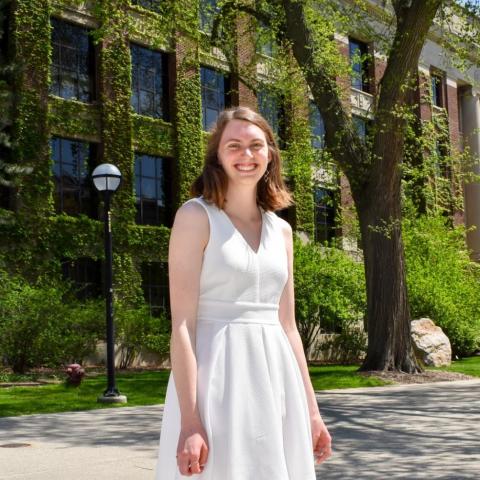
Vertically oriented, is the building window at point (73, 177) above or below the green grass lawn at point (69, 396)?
above

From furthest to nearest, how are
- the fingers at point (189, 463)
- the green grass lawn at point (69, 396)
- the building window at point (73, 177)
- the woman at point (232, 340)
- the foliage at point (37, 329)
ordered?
the building window at point (73, 177), the foliage at point (37, 329), the green grass lawn at point (69, 396), the woman at point (232, 340), the fingers at point (189, 463)

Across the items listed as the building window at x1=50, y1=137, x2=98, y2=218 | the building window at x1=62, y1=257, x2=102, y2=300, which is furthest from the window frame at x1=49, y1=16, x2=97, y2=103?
the building window at x1=62, y1=257, x2=102, y2=300

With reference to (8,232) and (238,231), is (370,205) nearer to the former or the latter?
(8,232)

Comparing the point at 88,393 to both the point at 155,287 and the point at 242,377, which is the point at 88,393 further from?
the point at 155,287

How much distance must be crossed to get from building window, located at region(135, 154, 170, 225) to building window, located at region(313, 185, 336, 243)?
801 cm

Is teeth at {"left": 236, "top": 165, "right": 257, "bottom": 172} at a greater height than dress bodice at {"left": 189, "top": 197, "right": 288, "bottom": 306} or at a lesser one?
greater

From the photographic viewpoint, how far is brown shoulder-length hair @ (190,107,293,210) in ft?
9.89

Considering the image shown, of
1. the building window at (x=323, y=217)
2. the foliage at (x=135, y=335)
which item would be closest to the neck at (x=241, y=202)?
the foliage at (x=135, y=335)

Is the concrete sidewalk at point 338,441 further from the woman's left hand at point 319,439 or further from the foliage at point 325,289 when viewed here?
→ the foliage at point 325,289

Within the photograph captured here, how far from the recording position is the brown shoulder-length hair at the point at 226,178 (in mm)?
3014

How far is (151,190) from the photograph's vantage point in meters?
27.2

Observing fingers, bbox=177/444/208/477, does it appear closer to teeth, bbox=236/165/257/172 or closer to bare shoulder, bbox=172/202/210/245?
bare shoulder, bbox=172/202/210/245

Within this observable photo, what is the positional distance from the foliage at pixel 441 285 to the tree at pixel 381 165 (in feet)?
25.2

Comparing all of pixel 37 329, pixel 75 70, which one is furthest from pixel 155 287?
pixel 37 329
